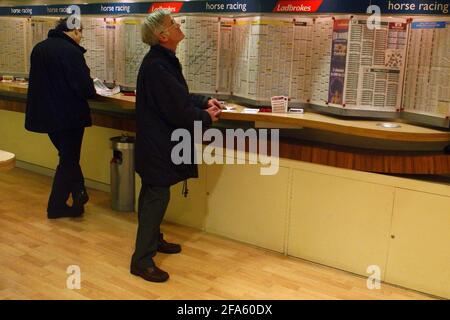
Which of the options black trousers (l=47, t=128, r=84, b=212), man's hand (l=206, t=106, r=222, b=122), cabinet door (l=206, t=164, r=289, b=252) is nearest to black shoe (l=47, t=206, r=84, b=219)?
black trousers (l=47, t=128, r=84, b=212)

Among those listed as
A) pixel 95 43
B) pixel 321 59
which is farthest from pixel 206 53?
pixel 95 43

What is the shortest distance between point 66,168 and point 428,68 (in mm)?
2734

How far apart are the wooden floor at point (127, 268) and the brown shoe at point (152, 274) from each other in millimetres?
34

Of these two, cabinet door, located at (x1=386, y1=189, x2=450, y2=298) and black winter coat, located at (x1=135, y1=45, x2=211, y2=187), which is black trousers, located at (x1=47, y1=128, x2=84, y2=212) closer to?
black winter coat, located at (x1=135, y1=45, x2=211, y2=187)

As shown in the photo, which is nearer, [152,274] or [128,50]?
[152,274]

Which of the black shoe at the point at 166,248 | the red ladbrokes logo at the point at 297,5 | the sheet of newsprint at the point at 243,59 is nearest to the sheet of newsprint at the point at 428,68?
the red ladbrokes logo at the point at 297,5

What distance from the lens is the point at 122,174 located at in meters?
4.21

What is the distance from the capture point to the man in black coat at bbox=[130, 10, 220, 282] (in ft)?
9.18

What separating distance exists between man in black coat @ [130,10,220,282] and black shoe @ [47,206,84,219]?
1233 millimetres

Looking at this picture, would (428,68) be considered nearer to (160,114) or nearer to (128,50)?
(160,114)

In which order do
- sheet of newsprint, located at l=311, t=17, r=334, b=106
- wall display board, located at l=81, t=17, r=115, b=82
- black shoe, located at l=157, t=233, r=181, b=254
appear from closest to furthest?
sheet of newsprint, located at l=311, t=17, r=334, b=106, black shoe, located at l=157, t=233, r=181, b=254, wall display board, located at l=81, t=17, r=115, b=82

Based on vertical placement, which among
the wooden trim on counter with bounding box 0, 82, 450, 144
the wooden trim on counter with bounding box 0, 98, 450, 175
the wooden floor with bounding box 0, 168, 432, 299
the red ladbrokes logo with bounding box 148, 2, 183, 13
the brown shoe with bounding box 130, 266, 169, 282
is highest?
the red ladbrokes logo with bounding box 148, 2, 183, 13
